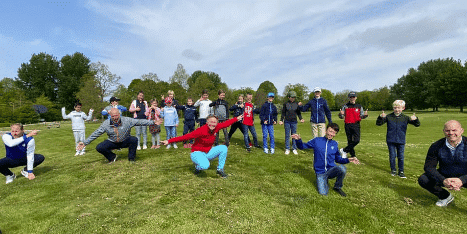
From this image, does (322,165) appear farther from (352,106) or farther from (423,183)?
(352,106)

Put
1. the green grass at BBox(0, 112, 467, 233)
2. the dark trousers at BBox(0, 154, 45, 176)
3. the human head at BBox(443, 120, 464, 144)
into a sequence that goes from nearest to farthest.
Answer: the green grass at BBox(0, 112, 467, 233)
the human head at BBox(443, 120, 464, 144)
the dark trousers at BBox(0, 154, 45, 176)

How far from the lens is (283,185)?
257 inches

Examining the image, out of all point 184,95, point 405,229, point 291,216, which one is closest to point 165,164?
point 291,216

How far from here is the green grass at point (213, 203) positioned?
170 inches

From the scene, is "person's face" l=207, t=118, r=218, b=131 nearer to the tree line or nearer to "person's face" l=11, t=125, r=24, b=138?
"person's face" l=11, t=125, r=24, b=138

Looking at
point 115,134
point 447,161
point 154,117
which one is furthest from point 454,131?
point 154,117

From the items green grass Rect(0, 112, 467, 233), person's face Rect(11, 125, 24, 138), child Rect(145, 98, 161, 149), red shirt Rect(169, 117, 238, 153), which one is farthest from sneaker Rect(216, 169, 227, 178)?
person's face Rect(11, 125, 24, 138)

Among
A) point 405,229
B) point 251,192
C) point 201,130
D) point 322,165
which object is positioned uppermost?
point 201,130

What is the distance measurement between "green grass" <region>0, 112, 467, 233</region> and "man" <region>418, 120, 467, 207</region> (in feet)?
1.64

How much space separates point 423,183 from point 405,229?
6.80 ft

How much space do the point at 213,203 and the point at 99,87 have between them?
57.3 m

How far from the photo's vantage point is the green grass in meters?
4.32

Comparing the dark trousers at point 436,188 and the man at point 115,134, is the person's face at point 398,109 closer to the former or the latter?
the dark trousers at point 436,188

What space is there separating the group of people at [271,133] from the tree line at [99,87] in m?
43.0
